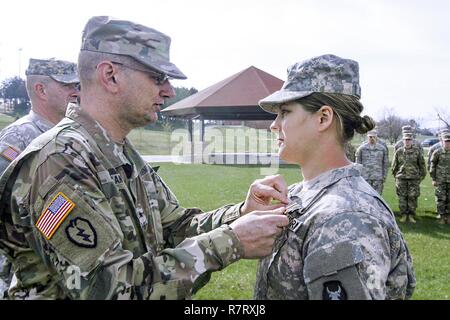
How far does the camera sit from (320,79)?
2352 millimetres

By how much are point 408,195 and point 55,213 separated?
10935 mm

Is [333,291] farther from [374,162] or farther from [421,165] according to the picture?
[421,165]

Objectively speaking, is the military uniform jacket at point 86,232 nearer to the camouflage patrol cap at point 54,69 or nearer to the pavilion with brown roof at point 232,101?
the camouflage patrol cap at point 54,69

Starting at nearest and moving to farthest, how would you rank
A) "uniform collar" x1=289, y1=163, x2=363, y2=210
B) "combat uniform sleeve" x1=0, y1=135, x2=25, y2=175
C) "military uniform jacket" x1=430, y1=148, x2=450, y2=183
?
"uniform collar" x1=289, y1=163, x2=363, y2=210, "combat uniform sleeve" x1=0, y1=135, x2=25, y2=175, "military uniform jacket" x1=430, y1=148, x2=450, y2=183

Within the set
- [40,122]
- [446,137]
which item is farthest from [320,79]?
[446,137]

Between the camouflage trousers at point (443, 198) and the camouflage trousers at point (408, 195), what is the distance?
54 centimetres

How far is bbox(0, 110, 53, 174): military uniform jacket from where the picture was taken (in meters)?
3.87

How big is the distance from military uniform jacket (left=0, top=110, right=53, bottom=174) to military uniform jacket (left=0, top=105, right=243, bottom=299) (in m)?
1.80

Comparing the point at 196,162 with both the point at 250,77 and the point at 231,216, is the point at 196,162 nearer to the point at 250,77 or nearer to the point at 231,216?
the point at 250,77

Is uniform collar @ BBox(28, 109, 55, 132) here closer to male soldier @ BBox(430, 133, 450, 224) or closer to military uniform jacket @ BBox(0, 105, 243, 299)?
military uniform jacket @ BBox(0, 105, 243, 299)

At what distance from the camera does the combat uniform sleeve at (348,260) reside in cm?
185

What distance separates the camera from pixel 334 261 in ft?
6.17

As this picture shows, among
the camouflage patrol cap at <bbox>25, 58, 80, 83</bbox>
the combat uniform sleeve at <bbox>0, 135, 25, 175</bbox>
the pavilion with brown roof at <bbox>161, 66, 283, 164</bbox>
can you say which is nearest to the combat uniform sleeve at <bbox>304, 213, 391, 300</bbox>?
the combat uniform sleeve at <bbox>0, 135, 25, 175</bbox>

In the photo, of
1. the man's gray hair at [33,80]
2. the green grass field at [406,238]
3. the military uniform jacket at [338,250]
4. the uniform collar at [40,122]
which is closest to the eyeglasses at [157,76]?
the military uniform jacket at [338,250]
